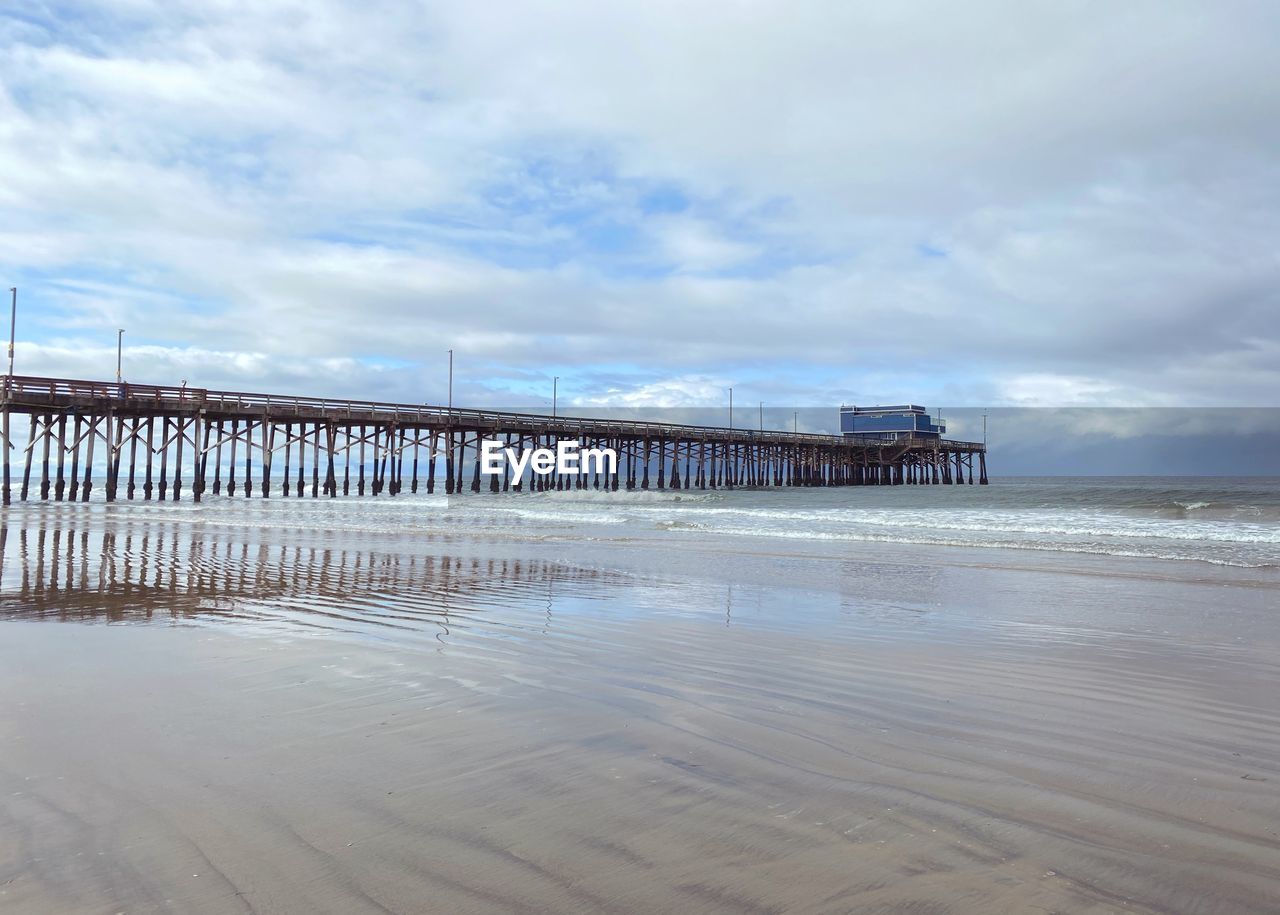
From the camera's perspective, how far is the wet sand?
7.22ft

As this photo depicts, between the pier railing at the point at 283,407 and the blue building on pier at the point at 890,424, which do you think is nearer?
the pier railing at the point at 283,407

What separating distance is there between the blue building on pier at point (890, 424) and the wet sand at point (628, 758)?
74953 millimetres

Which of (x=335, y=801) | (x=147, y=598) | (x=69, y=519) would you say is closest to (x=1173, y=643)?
(x=335, y=801)

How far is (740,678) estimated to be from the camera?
15.2 ft

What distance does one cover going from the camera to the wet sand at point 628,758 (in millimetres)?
2199

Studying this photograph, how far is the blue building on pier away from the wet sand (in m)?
75.0

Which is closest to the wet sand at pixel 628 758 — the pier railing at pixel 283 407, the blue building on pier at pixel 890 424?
the pier railing at pixel 283 407

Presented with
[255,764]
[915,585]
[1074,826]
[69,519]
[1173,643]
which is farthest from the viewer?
[69,519]

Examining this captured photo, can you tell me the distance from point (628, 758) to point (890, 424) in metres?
81.5

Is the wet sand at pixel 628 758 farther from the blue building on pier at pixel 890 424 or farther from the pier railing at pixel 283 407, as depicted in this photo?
the blue building on pier at pixel 890 424

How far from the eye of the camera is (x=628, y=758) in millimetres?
→ 3197

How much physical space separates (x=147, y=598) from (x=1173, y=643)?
8.40 m

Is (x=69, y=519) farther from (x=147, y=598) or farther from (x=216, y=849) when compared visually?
(x=216, y=849)

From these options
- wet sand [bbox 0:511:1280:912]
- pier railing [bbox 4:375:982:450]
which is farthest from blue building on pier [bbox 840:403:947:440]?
wet sand [bbox 0:511:1280:912]
